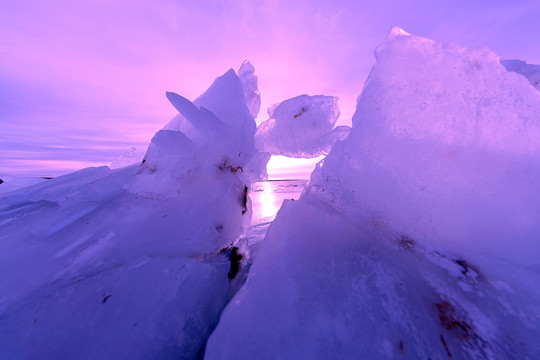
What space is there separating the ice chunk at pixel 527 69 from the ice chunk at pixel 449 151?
181 centimetres

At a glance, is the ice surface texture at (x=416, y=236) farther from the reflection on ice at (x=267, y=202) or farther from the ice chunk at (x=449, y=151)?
the reflection on ice at (x=267, y=202)

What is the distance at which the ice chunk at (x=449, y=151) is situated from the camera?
40.9 inches

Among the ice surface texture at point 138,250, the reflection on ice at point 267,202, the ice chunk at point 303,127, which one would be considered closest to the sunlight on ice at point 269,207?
the reflection on ice at point 267,202

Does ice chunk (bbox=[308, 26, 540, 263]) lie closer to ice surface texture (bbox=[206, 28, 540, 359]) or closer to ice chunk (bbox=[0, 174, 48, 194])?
ice surface texture (bbox=[206, 28, 540, 359])

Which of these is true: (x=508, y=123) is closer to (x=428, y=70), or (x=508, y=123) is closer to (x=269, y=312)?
(x=428, y=70)

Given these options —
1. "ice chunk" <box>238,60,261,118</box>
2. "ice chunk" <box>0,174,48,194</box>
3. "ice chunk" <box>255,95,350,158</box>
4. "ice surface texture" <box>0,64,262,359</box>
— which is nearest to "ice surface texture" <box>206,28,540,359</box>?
"ice surface texture" <box>0,64,262,359</box>

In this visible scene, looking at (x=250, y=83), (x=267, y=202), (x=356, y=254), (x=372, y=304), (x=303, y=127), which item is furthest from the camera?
(x=267, y=202)

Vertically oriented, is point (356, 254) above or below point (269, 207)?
above

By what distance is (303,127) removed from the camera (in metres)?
2.27

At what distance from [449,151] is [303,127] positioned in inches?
51.9

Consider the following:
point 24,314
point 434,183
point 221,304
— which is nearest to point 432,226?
point 434,183

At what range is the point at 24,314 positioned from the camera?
1.00m

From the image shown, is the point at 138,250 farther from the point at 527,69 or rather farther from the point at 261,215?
the point at 527,69

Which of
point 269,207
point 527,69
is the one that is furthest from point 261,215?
point 527,69
